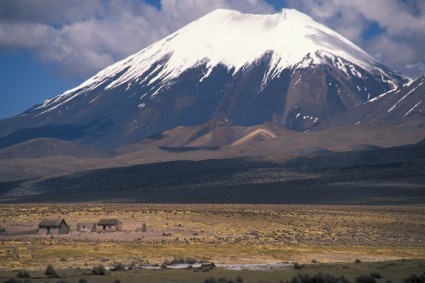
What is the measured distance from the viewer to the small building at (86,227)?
59.7m

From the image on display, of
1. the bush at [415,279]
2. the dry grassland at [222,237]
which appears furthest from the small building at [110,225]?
the bush at [415,279]

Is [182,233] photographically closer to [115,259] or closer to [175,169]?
[115,259]

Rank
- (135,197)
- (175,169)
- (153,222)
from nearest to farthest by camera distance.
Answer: (153,222)
(135,197)
(175,169)

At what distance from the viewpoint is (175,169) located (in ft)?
570

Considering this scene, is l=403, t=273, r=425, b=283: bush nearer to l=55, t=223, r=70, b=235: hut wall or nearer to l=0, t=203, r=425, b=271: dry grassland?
l=0, t=203, r=425, b=271: dry grassland

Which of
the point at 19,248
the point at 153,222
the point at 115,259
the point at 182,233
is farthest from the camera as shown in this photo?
the point at 153,222

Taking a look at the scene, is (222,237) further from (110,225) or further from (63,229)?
(63,229)

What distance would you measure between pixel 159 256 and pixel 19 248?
300 inches

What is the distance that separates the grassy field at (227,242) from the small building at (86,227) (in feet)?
1.98

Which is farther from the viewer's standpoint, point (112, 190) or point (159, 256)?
point (112, 190)

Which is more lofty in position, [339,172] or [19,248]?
[339,172]

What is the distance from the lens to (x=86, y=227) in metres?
60.0

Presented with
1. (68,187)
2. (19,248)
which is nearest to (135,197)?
(68,187)

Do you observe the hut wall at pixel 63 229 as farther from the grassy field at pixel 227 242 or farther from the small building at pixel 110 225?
the small building at pixel 110 225
